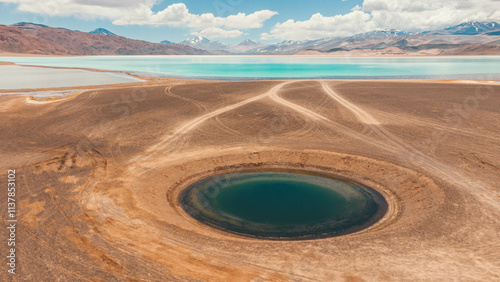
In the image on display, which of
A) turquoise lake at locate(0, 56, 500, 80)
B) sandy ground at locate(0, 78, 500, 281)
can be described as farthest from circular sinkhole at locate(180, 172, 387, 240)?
turquoise lake at locate(0, 56, 500, 80)

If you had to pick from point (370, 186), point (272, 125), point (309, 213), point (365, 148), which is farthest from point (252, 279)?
point (272, 125)

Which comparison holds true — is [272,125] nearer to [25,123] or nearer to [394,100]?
[394,100]

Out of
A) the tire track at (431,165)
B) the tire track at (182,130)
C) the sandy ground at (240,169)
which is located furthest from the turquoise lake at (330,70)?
the tire track at (431,165)

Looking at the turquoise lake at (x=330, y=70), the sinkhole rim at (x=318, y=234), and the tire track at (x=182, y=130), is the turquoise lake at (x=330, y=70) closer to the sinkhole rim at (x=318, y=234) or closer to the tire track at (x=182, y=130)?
the tire track at (x=182, y=130)

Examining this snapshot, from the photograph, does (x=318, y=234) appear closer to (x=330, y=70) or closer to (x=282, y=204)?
(x=282, y=204)

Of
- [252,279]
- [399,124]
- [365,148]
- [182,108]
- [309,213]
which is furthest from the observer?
[182,108]

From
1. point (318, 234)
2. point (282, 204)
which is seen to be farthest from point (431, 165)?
point (318, 234)
